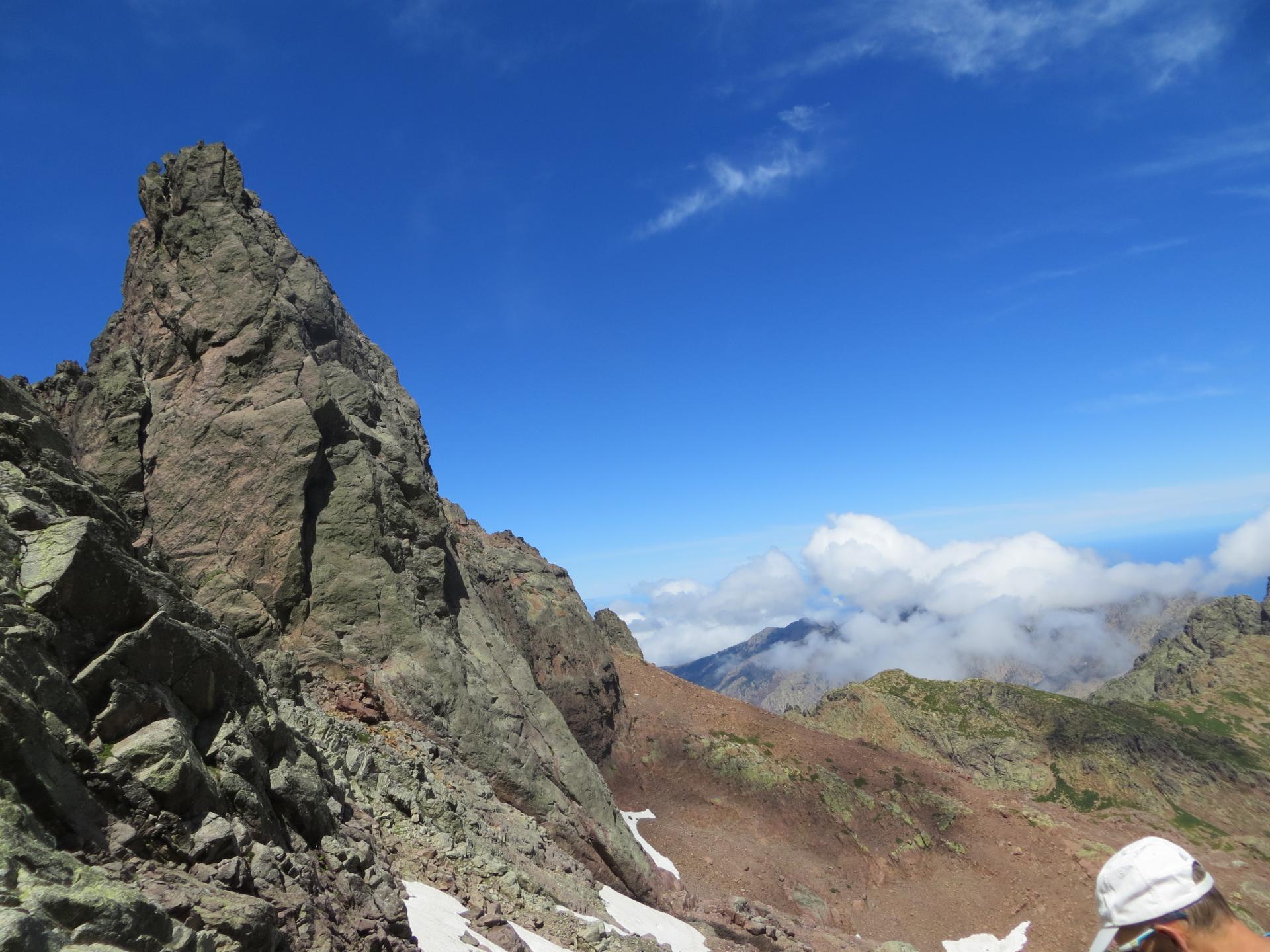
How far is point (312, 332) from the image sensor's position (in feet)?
137

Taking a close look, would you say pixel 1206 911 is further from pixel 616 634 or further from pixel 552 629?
pixel 616 634

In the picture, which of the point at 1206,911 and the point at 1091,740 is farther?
the point at 1091,740

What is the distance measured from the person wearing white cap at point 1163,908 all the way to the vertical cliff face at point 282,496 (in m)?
24.8

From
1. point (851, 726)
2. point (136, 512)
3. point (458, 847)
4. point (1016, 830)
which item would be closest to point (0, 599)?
point (458, 847)

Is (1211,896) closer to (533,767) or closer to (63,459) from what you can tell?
(63,459)

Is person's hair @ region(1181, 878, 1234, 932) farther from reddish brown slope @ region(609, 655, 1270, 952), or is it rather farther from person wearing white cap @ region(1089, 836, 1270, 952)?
reddish brown slope @ region(609, 655, 1270, 952)

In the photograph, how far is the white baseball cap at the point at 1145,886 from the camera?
3688mm

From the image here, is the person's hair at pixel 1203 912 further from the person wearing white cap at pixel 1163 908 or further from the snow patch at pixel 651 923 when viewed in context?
the snow patch at pixel 651 923

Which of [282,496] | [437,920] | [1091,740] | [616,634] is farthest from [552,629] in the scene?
[1091,740]

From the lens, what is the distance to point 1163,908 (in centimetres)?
370

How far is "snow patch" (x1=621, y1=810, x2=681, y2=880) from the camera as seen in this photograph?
143 ft

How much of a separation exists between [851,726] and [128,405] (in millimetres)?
94979

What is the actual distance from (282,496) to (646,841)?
33851 millimetres

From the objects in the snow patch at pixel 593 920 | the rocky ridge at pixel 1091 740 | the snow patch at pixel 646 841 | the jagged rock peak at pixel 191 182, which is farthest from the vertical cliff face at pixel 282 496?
the rocky ridge at pixel 1091 740
